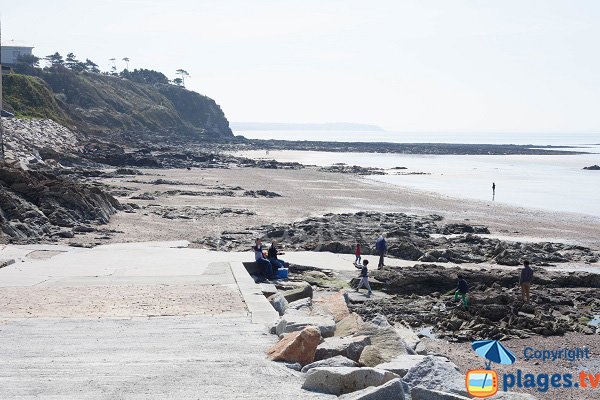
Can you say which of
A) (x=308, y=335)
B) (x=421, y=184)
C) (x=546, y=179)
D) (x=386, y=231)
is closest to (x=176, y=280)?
(x=308, y=335)

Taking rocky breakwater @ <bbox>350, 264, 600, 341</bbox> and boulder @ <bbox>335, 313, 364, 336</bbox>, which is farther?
rocky breakwater @ <bbox>350, 264, 600, 341</bbox>

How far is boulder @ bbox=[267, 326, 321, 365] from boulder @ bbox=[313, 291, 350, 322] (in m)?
3.30

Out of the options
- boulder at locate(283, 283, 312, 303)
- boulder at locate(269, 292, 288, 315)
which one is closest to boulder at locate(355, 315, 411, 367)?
boulder at locate(269, 292, 288, 315)

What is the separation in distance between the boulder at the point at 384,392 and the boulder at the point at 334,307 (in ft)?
17.3

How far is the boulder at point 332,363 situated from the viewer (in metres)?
9.09

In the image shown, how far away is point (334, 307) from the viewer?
14.0m

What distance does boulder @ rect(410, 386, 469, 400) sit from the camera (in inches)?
301

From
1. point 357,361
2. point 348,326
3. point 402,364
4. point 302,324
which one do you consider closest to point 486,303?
point 348,326

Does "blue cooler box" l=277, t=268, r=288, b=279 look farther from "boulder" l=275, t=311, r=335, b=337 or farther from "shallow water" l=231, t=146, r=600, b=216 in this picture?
"shallow water" l=231, t=146, r=600, b=216

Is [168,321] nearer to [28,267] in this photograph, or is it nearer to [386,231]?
[28,267]

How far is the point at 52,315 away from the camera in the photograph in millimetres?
13125

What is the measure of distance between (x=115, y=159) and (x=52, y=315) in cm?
5607

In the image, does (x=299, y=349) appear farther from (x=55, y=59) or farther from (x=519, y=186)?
(x=55, y=59)

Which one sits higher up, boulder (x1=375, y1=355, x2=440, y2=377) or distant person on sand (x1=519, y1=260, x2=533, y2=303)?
boulder (x1=375, y1=355, x2=440, y2=377)
